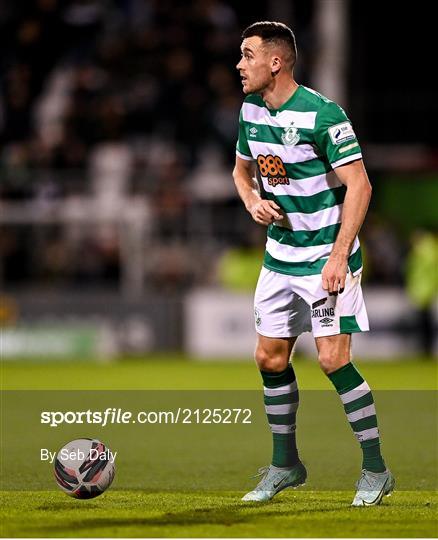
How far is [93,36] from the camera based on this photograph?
2044cm

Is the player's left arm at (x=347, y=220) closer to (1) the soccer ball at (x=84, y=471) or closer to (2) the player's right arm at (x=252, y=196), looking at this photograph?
(2) the player's right arm at (x=252, y=196)

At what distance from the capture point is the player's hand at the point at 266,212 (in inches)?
251

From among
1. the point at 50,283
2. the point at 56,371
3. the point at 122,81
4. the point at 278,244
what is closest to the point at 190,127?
the point at 122,81

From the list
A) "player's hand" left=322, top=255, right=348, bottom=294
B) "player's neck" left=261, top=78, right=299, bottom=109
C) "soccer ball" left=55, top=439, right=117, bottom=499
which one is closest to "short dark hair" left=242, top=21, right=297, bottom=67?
"player's neck" left=261, top=78, right=299, bottom=109

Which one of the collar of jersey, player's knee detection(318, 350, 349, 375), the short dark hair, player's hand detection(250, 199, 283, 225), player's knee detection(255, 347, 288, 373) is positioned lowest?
player's knee detection(255, 347, 288, 373)

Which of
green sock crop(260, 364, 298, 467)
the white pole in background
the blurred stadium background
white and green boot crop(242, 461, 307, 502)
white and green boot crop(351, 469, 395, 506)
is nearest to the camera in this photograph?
white and green boot crop(351, 469, 395, 506)

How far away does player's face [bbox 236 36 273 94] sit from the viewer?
643cm

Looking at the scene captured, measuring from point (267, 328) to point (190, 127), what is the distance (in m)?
12.7

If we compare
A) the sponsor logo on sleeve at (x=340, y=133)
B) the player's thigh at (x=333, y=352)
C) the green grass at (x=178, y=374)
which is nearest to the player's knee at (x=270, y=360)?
the player's thigh at (x=333, y=352)

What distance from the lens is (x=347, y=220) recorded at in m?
6.23

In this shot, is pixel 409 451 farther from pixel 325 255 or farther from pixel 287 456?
pixel 325 255

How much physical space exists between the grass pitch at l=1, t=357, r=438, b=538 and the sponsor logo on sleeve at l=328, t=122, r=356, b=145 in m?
1.75

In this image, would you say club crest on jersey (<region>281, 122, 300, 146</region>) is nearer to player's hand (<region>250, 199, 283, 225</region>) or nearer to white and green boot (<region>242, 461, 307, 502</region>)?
player's hand (<region>250, 199, 283, 225</region>)

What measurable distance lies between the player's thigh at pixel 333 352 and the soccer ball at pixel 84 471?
118cm
